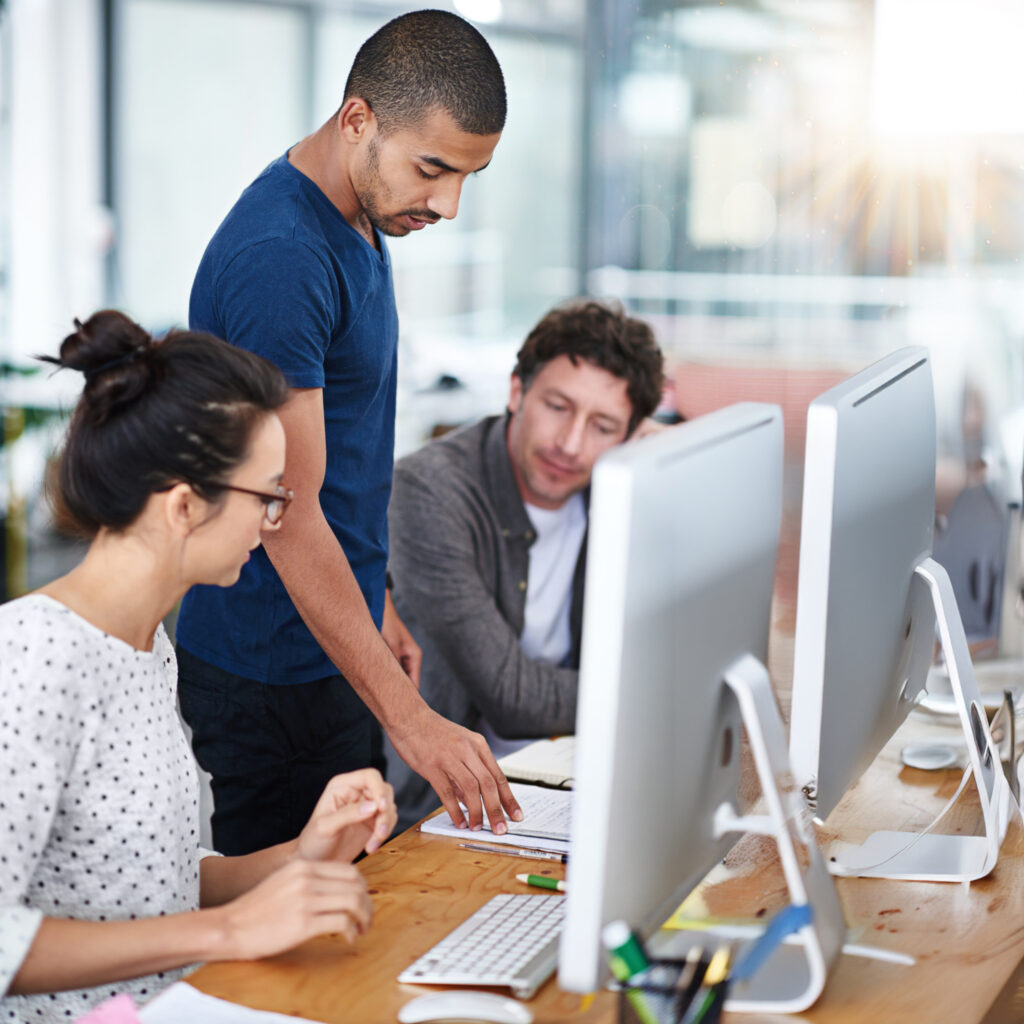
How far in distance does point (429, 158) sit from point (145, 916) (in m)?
0.82

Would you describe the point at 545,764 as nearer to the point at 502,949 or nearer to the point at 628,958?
the point at 502,949

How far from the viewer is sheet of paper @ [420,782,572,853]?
131cm

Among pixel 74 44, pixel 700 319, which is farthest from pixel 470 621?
pixel 74 44

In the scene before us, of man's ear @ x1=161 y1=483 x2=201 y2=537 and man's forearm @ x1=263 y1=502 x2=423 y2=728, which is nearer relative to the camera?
man's ear @ x1=161 y1=483 x2=201 y2=537

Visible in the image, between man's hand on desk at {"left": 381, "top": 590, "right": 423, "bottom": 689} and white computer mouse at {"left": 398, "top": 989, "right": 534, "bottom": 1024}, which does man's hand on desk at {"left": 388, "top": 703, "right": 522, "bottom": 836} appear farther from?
man's hand on desk at {"left": 381, "top": 590, "right": 423, "bottom": 689}

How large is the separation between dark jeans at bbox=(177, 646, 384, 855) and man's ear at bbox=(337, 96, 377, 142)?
64 centimetres

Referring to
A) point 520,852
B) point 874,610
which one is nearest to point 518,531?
point 520,852

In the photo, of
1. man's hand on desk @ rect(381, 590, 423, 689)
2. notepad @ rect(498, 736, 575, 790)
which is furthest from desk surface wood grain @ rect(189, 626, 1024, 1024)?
man's hand on desk @ rect(381, 590, 423, 689)

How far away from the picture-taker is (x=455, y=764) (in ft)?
4.28

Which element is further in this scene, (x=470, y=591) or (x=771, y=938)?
(x=470, y=591)

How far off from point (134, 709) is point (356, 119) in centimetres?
71

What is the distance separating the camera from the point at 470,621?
203 cm

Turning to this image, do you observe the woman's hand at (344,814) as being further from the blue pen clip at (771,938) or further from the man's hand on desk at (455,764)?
the blue pen clip at (771,938)

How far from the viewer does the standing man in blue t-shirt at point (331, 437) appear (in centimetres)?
135
